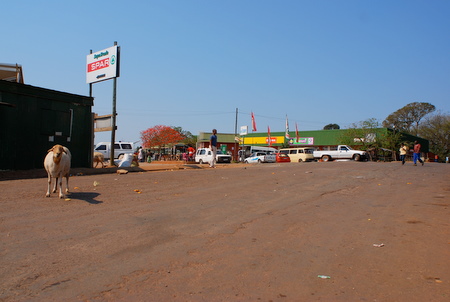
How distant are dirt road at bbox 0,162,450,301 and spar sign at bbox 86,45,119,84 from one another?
35.9 feet

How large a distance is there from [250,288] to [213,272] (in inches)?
24.1

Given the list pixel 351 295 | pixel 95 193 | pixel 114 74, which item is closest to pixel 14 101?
pixel 114 74

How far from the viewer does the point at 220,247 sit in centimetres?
529

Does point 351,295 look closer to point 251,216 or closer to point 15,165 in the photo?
point 251,216

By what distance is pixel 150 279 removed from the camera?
4.11 metres

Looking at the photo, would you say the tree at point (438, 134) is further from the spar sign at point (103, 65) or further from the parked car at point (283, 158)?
the spar sign at point (103, 65)

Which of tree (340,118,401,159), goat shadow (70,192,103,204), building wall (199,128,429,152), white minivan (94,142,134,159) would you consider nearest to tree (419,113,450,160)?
building wall (199,128,429,152)

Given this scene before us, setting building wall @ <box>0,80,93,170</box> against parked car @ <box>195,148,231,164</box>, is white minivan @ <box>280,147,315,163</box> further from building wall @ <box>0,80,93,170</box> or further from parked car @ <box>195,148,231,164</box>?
building wall @ <box>0,80,93,170</box>

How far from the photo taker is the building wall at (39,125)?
14.4 metres

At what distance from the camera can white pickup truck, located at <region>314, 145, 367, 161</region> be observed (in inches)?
1421

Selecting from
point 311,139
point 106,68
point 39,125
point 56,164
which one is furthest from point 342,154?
point 56,164

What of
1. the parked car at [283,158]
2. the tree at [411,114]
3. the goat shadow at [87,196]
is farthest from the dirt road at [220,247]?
the tree at [411,114]

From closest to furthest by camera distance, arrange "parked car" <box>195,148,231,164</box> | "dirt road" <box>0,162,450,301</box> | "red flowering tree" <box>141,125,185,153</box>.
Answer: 1. "dirt road" <box>0,162,450,301</box>
2. "parked car" <box>195,148,231,164</box>
3. "red flowering tree" <box>141,125,185,153</box>

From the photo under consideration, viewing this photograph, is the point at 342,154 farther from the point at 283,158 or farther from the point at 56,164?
the point at 56,164
